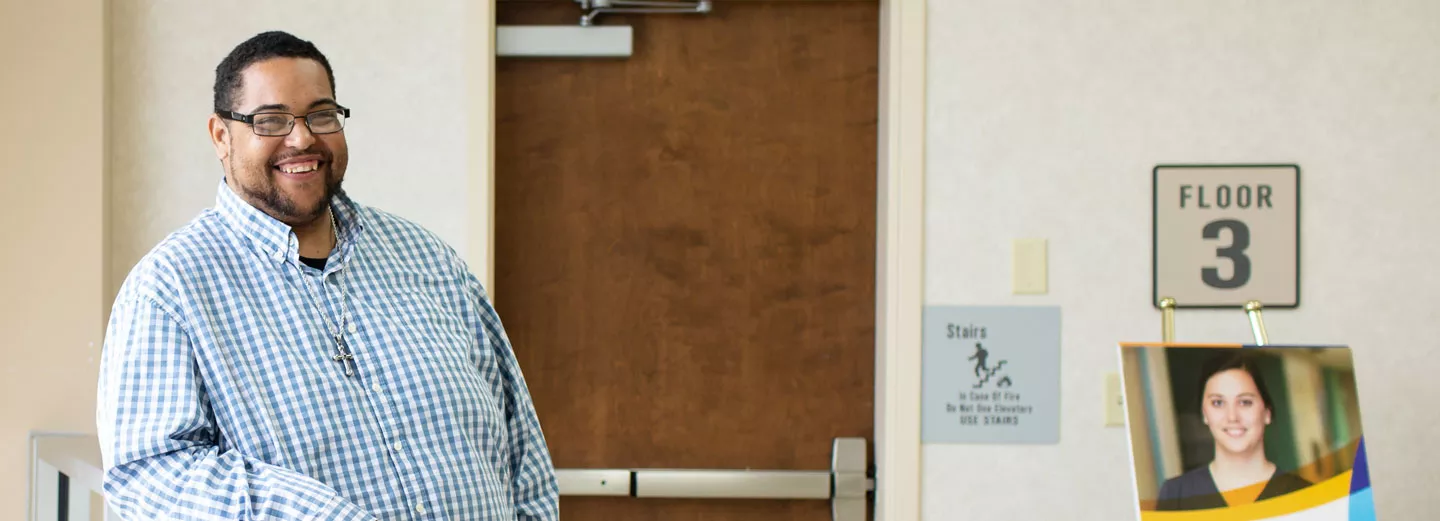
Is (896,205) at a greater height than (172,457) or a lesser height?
greater

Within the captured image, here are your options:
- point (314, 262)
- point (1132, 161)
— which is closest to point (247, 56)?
point (314, 262)

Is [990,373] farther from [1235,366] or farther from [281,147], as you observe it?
[281,147]

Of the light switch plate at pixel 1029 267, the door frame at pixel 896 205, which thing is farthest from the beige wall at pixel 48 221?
the light switch plate at pixel 1029 267

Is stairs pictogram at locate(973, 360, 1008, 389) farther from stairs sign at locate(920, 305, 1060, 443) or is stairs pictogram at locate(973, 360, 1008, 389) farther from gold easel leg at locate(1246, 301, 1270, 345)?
gold easel leg at locate(1246, 301, 1270, 345)

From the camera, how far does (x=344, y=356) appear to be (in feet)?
4.46

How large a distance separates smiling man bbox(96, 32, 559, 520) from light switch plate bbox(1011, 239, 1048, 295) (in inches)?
51.5

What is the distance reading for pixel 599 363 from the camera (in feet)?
8.63

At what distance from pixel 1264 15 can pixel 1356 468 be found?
962 mm

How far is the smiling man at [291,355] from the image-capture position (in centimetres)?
122

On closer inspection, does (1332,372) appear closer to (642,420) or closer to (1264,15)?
(1264,15)

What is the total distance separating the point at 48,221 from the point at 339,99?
23.9 inches

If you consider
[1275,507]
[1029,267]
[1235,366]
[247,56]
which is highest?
[247,56]

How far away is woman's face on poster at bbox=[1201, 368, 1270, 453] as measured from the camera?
2039 millimetres

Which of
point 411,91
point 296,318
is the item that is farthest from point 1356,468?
point 411,91
